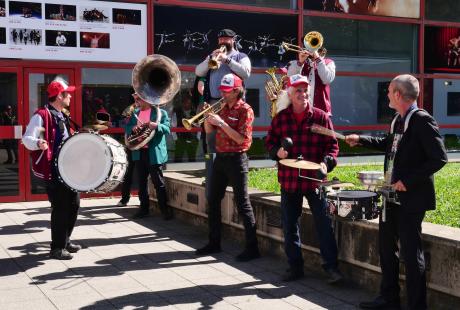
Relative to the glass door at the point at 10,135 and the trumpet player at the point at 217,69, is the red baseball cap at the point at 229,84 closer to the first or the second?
the trumpet player at the point at 217,69

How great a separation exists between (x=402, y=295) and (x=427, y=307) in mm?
266

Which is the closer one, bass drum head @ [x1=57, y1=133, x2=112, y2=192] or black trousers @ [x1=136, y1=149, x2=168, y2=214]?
bass drum head @ [x1=57, y1=133, x2=112, y2=192]

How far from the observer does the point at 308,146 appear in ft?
18.6

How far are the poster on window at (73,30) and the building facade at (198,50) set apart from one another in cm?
2

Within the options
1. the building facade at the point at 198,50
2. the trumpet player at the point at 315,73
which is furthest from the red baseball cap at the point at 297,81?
the building facade at the point at 198,50

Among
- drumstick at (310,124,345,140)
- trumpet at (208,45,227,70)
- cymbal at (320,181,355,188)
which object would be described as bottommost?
cymbal at (320,181,355,188)

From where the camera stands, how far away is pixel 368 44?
1351 centimetres

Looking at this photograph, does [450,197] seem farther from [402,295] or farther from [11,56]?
[11,56]

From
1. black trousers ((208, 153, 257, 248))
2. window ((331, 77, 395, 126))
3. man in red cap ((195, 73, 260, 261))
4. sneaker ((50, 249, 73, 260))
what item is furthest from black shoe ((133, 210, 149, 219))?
window ((331, 77, 395, 126))

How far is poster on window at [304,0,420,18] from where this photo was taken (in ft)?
42.3

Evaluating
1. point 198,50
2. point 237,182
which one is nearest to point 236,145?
point 237,182

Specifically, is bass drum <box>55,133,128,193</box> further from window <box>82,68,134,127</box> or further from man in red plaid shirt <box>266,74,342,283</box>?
window <box>82,68,134,127</box>

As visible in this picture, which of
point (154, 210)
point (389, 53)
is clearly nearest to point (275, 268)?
point (154, 210)

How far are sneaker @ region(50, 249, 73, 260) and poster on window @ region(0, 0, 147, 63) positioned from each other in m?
4.86
